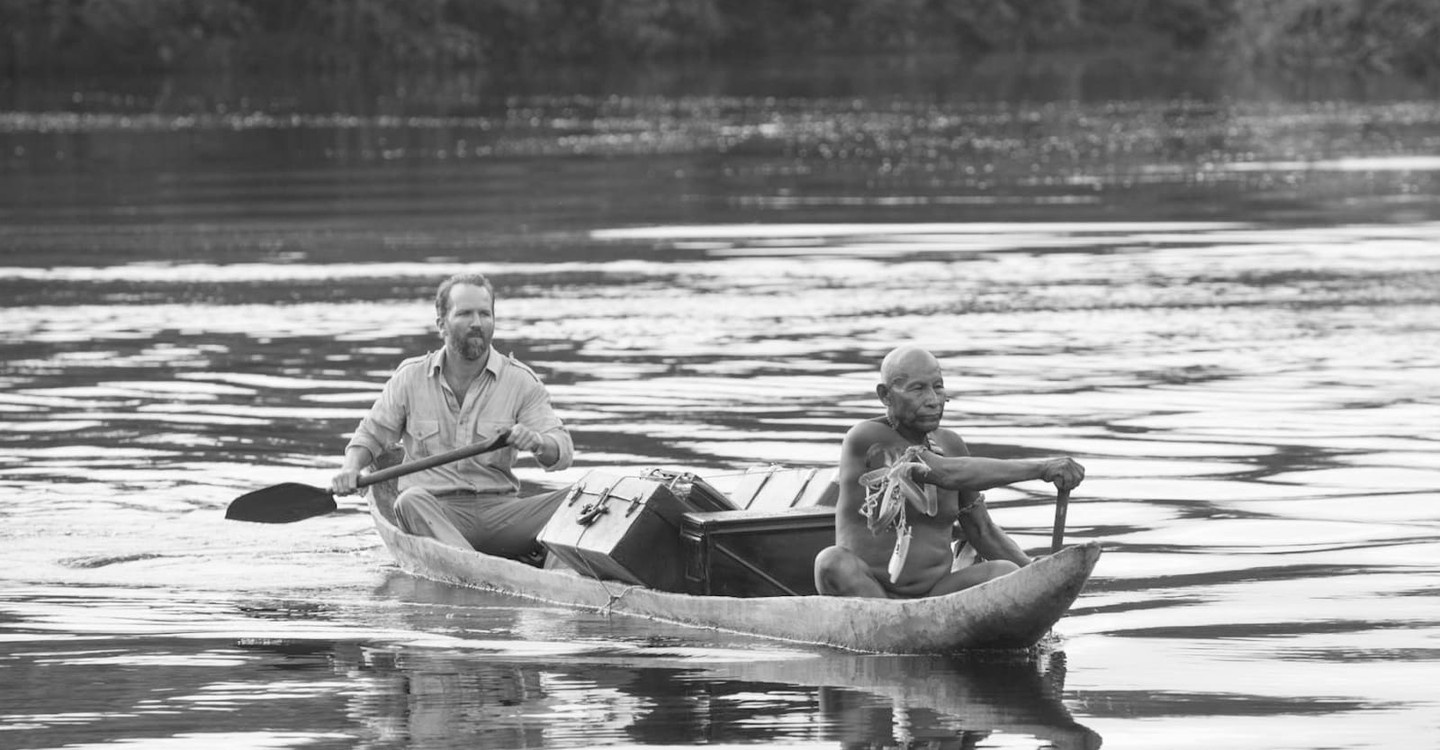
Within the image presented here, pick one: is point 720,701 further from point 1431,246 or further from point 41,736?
point 1431,246

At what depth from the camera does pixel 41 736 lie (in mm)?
8969

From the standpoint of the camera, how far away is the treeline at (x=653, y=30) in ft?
273

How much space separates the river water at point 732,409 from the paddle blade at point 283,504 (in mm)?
259

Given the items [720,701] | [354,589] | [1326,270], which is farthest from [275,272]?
[720,701]

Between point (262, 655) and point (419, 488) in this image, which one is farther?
point (419, 488)

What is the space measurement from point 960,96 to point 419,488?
197ft

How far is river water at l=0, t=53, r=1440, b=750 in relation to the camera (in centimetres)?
947

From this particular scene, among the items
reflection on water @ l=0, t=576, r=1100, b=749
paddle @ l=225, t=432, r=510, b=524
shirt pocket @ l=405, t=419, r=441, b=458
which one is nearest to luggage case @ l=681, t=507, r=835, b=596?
reflection on water @ l=0, t=576, r=1100, b=749

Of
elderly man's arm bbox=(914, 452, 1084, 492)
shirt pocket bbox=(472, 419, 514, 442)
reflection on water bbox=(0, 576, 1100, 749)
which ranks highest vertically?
elderly man's arm bbox=(914, 452, 1084, 492)

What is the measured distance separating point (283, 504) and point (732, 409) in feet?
16.2

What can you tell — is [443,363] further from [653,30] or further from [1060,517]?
[653,30]

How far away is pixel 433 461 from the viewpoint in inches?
462

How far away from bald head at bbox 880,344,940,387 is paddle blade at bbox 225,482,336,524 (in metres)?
3.94

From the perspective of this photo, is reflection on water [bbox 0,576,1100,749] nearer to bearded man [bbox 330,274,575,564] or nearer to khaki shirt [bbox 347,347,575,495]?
bearded man [bbox 330,274,575,564]
